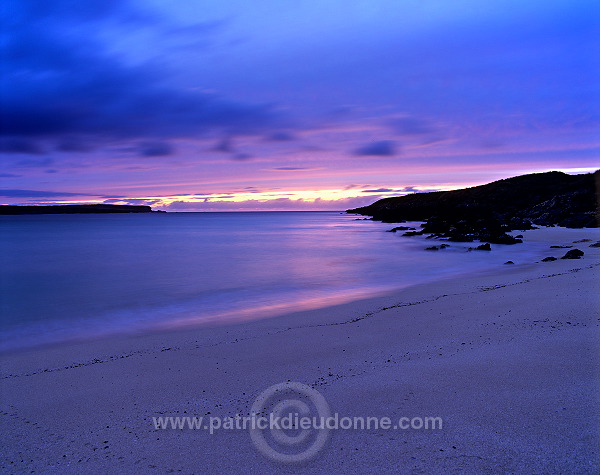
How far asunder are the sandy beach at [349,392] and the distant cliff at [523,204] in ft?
105

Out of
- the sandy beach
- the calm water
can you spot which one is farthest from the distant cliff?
the sandy beach

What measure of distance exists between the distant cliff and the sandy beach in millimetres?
31876

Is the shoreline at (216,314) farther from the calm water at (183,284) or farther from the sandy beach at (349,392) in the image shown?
the sandy beach at (349,392)

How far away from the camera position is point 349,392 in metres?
3.89

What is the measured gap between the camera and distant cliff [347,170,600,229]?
3906 centimetres

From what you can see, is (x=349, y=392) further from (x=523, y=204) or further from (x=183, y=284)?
(x=523, y=204)

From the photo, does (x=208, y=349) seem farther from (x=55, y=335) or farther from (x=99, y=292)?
(x=99, y=292)

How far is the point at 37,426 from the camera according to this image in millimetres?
3596

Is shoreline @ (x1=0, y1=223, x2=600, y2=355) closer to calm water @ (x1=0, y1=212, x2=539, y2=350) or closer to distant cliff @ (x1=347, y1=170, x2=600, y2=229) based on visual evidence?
calm water @ (x1=0, y1=212, x2=539, y2=350)

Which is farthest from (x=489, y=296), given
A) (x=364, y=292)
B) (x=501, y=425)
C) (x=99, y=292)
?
(x=99, y=292)

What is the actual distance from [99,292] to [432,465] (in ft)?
43.2

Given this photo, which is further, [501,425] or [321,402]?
[321,402]

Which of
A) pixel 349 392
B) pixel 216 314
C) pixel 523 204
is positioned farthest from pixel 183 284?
pixel 523 204

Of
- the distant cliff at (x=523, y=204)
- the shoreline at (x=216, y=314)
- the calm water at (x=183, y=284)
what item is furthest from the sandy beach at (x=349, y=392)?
the distant cliff at (x=523, y=204)
